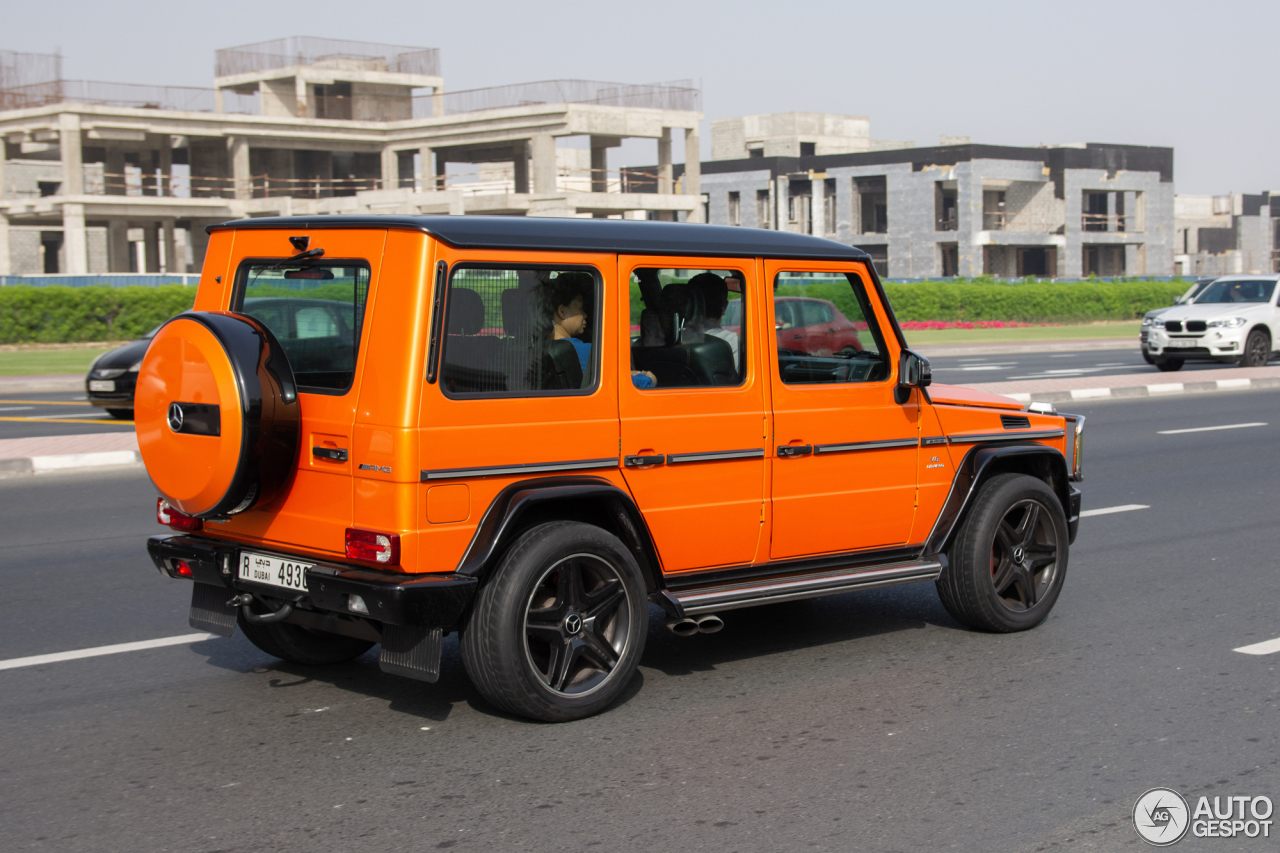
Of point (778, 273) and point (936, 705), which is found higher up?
point (778, 273)

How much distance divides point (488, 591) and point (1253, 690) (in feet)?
10.6

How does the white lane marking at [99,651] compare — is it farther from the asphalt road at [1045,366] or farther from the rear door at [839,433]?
the asphalt road at [1045,366]

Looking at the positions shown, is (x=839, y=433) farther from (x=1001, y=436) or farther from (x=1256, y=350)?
(x=1256, y=350)

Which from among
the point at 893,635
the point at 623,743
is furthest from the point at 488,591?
the point at 893,635

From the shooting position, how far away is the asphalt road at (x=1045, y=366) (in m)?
23.4

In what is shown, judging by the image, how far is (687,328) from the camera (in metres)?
5.48

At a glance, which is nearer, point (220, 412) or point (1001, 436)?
point (220, 412)

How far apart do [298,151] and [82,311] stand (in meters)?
36.8

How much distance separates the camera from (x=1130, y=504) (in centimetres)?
1050

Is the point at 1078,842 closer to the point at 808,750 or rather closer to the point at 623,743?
the point at 808,750

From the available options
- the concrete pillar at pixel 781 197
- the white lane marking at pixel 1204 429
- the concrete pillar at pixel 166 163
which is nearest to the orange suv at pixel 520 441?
the white lane marking at pixel 1204 429

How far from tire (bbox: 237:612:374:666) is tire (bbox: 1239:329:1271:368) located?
23.0 metres

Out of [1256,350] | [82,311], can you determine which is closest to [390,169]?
[82,311]

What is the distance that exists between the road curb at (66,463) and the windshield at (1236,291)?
69.9ft
